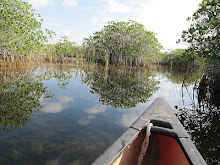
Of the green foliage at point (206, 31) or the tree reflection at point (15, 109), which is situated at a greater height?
the green foliage at point (206, 31)

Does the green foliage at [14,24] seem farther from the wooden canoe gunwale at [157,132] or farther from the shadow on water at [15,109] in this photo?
the wooden canoe gunwale at [157,132]

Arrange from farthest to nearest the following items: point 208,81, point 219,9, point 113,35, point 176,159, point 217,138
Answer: point 113,35, point 208,81, point 219,9, point 217,138, point 176,159

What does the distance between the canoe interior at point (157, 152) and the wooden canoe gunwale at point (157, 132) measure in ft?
0.77

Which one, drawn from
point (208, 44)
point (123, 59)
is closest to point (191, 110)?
point (208, 44)

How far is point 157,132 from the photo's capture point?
186 centimetres

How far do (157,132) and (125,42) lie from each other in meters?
24.4

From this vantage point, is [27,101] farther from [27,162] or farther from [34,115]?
[27,162]

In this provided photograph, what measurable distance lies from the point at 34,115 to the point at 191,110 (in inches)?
225

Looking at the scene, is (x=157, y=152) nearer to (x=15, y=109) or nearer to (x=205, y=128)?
(x=205, y=128)

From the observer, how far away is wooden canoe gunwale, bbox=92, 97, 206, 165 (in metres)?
1.24

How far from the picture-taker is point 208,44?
22.9 feet

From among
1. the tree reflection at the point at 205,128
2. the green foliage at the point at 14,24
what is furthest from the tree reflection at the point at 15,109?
the green foliage at the point at 14,24

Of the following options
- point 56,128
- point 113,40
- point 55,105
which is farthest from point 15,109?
point 113,40

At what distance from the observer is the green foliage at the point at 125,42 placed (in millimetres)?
23281
